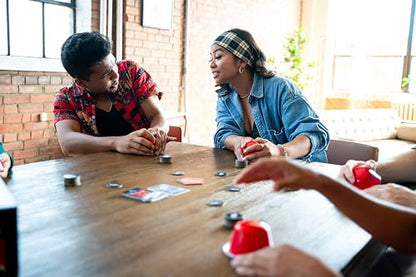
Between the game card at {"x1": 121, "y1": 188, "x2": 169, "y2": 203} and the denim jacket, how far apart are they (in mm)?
964

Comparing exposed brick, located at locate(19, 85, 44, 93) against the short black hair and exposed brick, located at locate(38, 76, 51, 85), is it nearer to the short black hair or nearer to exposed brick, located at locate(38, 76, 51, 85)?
exposed brick, located at locate(38, 76, 51, 85)

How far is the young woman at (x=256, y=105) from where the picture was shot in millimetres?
2107

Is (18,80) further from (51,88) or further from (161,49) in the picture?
(161,49)

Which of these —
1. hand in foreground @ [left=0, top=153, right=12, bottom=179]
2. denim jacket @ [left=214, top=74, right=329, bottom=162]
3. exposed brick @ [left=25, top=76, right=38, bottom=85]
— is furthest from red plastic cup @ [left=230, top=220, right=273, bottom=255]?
exposed brick @ [left=25, top=76, right=38, bottom=85]

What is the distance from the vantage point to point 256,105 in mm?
2279

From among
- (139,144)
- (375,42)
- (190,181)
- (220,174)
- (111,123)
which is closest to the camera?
(190,181)

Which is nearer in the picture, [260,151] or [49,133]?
[260,151]

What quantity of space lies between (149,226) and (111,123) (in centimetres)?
141

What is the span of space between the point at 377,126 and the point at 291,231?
5.45m

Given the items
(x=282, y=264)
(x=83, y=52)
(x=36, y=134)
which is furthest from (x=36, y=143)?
(x=282, y=264)

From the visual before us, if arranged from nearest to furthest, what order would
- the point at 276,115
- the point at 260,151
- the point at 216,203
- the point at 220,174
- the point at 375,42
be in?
the point at 216,203, the point at 220,174, the point at 260,151, the point at 276,115, the point at 375,42

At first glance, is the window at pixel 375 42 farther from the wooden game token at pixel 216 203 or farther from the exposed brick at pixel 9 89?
the wooden game token at pixel 216 203

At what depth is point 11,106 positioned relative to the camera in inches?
149

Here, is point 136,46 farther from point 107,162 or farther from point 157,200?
point 157,200
